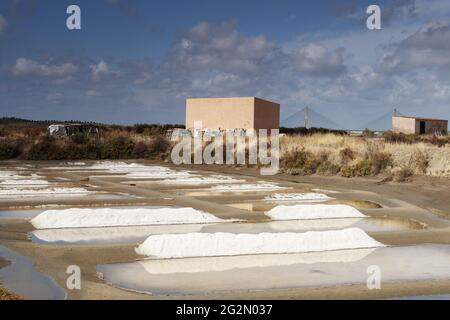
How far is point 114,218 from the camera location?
473 inches

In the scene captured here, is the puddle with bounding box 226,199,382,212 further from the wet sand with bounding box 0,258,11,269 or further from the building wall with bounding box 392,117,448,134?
the building wall with bounding box 392,117,448,134

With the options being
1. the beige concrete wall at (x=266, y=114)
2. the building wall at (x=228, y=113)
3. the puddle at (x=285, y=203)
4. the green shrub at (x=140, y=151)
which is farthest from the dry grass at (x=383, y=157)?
the beige concrete wall at (x=266, y=114)

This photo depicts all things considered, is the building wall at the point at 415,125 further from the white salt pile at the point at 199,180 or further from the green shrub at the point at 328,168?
the white salt pile at the point at 199,180

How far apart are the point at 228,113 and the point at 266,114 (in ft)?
13.0

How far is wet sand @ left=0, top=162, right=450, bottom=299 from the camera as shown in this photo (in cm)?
699

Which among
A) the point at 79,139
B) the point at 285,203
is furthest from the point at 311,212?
the point at 79,139

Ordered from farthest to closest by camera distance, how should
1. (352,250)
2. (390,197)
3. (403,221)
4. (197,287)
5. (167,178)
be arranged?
(167,178) < (390,197) < (403,221) < (352,250) < (197,287)

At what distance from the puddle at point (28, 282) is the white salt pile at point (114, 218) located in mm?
2867

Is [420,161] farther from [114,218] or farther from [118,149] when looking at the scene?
[118,149]

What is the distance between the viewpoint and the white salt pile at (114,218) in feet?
37.8

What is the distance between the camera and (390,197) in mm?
17188

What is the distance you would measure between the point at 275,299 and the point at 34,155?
102 ft
